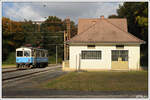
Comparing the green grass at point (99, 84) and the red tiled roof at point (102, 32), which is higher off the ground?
the red tiled roof at point (102, 32)

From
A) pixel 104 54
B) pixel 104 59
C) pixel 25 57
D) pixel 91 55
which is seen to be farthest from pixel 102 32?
pixel 25 57

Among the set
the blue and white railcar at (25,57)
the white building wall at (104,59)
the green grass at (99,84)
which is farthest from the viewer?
the blue and white railcar at (25,57)

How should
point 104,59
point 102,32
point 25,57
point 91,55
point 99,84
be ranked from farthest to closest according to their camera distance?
point 25,57, point 102,32, point 91,55, point 104,59, point 99,84

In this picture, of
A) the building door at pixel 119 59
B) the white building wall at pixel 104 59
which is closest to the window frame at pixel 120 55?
the building door at pixel 119 59

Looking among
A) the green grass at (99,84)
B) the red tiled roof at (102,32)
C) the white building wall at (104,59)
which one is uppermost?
the red tiled roof at (102,32)

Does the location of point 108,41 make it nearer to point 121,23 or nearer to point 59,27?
point 121,23

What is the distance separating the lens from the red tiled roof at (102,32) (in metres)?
29.5

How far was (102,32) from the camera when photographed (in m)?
31.8

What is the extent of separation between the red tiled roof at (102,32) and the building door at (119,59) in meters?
1.32

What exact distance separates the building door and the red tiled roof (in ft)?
4.33

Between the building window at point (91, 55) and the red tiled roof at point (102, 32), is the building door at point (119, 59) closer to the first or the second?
the red tiled roof at point (102, 32)

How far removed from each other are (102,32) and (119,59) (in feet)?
15.3

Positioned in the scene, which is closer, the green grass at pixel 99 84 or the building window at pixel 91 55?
the green grass at pixel 99 84

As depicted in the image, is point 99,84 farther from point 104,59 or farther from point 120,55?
point 120,55
